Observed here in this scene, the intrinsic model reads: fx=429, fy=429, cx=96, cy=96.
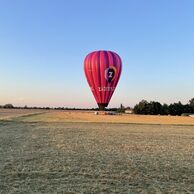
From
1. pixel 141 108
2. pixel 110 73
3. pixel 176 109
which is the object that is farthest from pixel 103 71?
pixel 176 109

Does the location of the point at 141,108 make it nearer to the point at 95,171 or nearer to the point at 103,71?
the point at 103,71

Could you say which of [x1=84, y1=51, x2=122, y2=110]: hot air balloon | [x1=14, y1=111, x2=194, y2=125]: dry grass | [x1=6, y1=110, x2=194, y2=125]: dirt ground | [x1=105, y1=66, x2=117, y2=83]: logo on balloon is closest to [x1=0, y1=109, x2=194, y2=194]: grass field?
[x1=6, y1=110, x2=194, y2=125]: dirt ground

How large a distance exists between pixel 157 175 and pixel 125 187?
209 centimetres

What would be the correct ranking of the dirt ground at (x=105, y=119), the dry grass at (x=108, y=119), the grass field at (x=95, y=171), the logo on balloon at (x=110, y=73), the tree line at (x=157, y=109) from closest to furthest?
1. the grass field at (x=95, y=171)
2. the dirt ground at (x=105, y=119)
3. the dry grass at (x=108, y=119)
4. the logo on balloon at (x=110, y=73)
5. the tree line at (x=157, y=109)

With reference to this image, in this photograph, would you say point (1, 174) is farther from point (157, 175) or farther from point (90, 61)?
point (90, 61)

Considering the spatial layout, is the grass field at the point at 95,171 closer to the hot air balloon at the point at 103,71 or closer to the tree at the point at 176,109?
the hot air balloon at the point at 103,71

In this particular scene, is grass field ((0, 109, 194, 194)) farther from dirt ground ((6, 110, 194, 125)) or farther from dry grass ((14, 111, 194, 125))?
dry grass ((14, 111, 194, 125))

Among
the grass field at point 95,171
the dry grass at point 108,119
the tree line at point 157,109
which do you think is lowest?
the grass field at point 95,171

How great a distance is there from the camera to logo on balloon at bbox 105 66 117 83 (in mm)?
61569

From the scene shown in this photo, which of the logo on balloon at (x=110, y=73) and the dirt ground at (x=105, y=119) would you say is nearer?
the dirt ground at (x=105, y=119)

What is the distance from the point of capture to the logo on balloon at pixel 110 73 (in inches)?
2424

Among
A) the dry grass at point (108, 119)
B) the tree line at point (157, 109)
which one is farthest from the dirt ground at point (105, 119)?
the tree line at point (157, 109)

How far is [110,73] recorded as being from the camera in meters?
62.4

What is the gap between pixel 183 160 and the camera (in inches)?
593
